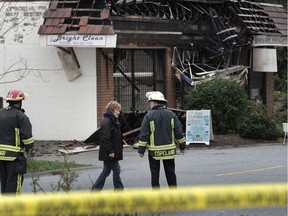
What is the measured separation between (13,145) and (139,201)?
16.8ft

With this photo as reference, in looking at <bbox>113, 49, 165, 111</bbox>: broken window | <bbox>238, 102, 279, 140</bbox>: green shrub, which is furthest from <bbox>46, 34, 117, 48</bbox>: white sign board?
<bbox>238, 102, 279, 140</bbox>: green shrub

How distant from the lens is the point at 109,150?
30.3ft

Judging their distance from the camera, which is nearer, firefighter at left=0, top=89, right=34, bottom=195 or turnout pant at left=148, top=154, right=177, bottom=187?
firefighter at left=0, top=89, right=34, bottom=195

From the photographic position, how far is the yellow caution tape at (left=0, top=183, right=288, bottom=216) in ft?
8.81

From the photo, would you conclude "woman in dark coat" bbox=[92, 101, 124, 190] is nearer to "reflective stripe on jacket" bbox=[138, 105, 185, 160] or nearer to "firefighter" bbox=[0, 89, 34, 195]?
"reflective stripe on jacket" bbox=[138, 105, 185, 160]

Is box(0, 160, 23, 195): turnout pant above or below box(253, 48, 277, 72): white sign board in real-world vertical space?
below

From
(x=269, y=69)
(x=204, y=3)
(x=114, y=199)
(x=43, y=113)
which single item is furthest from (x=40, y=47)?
(x=114, y=199)

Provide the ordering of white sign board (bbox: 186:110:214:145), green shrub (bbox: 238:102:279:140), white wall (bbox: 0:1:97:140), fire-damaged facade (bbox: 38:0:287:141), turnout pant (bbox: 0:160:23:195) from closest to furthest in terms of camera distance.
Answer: turnout pant (bbox: 0:160:23:195)
white sign board (bbox: 186:110:214:145)
fire-damaged facade (bbox: 38:0:287:141)
white wall (bbox: 0:1:97:140)
green shrub (bbox: 238:102:279:140)

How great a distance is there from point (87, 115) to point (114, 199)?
1616 centimetres

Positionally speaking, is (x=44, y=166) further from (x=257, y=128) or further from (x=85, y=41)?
(x=257, y=128)

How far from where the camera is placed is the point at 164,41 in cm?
2023

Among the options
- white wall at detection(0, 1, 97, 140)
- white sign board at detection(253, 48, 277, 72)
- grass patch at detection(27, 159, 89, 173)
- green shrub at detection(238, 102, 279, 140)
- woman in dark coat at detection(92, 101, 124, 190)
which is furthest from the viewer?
white sign board at detection(253, 48, 277, 72)

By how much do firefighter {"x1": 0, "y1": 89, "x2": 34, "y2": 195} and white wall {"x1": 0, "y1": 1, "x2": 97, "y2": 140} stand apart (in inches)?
438

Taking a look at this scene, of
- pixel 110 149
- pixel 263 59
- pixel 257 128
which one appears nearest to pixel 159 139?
pixel 110 149
